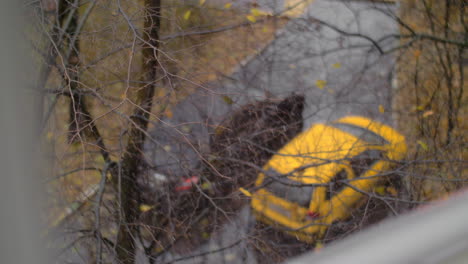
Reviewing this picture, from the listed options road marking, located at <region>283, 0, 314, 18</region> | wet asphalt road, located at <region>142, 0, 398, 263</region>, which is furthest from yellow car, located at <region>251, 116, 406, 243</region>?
road marking, located at <region>283, 0, 314, 18</region>

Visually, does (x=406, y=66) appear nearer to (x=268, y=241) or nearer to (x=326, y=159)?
(x=326, y=159)

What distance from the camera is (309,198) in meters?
4.24

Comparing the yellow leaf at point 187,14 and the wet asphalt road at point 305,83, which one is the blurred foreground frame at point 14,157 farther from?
the yellow leaf at point 187,14

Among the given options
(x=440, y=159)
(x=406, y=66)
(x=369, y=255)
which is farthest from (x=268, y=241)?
(x=369, y=255)

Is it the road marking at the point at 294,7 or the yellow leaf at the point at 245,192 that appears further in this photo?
the road marking at the point at 294,7

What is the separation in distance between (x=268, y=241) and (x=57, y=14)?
2721 mm

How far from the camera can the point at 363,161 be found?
14.1 ft

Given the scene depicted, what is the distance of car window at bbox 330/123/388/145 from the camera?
4391mm

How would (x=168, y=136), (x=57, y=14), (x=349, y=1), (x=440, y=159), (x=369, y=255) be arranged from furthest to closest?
1. (x=349, y=1)
2. (x=440, y=159)
3. (x=168, y=136)
4. (x=57, y=14)
5. (x=369, y=255)

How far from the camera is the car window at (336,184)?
13.7 feet

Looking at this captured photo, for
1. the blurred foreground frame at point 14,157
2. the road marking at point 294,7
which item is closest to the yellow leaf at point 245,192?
the road marking at point 294,7

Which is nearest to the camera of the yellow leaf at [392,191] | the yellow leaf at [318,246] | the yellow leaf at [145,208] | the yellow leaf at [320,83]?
the yellow leaf at [318,246]

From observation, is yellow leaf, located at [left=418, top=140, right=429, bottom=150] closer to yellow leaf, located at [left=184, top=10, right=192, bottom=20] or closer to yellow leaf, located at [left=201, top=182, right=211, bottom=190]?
yellow leaf, located at [left=201, top=182, right=211, bottom=190]

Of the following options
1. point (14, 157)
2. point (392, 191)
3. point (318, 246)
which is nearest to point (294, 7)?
point (392, 191)
